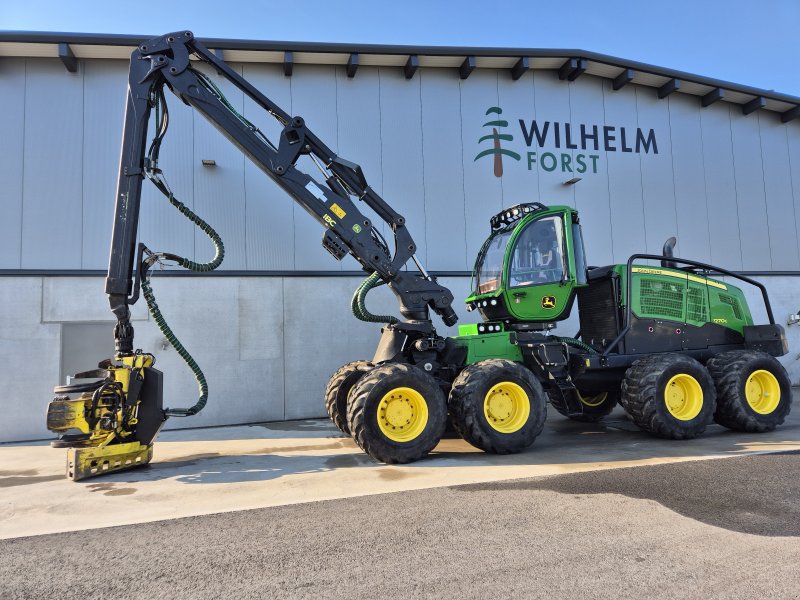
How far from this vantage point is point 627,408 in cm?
741

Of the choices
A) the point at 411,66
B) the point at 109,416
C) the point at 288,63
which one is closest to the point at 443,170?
the point at 411,66

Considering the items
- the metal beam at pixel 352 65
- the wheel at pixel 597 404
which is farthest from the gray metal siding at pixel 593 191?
the metal beam at pixel 352 65

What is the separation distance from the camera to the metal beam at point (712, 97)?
13.9 m

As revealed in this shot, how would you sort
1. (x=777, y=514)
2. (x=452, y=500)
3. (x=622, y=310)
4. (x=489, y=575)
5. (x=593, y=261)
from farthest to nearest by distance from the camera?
(x=593, y=261) → (x=622, y=310) → (x=452, y=500) → (x=777, y=514) → (x=489, y=575)

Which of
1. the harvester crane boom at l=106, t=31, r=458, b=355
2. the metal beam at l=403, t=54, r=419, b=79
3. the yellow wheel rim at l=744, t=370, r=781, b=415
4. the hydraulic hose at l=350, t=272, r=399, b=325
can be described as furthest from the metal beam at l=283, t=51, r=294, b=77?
the yellow wheel rim at l=744, t=370, r=781, b=415

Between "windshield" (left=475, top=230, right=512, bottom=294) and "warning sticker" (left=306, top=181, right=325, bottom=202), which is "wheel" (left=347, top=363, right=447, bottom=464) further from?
"warning sticker" (left=306, top=181, right=325, bottom=202)

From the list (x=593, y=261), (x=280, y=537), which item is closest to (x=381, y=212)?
(x=280, y=537)

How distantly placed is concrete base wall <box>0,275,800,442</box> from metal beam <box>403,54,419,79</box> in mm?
4924

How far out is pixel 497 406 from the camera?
21.9 ft

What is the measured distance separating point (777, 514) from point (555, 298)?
3977 millimetres

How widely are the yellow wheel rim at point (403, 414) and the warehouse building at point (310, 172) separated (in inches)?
195

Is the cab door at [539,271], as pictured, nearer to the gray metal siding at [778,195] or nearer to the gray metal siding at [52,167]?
the gray metal siding at [52,167]

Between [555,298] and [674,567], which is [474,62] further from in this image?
[674,567]

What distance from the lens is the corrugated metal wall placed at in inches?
405
